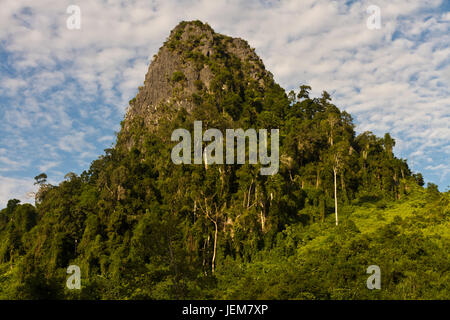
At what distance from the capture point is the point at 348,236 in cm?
2486

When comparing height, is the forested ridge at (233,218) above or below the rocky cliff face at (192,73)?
below

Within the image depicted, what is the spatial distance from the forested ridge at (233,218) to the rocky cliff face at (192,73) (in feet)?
1.28

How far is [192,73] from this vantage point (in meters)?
52.9

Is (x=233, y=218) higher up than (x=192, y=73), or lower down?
lower down

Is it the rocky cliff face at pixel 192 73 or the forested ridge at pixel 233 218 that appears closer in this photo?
the forested ridge at pixel 233 218

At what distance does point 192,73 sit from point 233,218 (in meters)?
30.2

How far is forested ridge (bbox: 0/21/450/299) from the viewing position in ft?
55.1

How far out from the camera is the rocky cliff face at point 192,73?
4966 cm

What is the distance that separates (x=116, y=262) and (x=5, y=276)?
13.5m

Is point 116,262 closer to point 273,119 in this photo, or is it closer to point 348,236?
point 348,236

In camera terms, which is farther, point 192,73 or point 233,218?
point 192,73

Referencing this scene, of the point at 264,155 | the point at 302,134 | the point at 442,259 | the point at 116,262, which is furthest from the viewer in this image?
the point at 302,134
